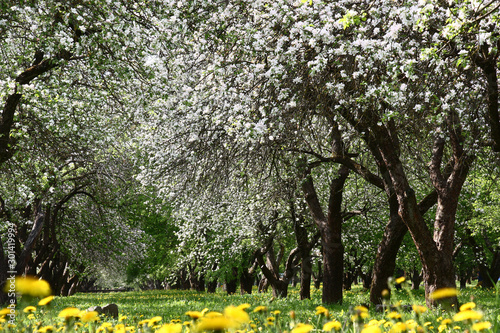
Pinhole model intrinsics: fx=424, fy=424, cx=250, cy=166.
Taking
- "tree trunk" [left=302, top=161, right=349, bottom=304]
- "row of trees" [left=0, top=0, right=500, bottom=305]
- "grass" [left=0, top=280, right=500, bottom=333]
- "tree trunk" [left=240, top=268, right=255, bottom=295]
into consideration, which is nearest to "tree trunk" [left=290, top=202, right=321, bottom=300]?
"row of trees" [left=0, top=0, right=500, bottom=305]

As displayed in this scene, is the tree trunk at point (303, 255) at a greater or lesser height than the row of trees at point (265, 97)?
lesser

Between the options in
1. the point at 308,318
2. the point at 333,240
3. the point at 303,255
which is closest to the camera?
the point at 308,318

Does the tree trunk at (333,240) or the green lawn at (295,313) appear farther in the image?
the tree trunk at (333,240)

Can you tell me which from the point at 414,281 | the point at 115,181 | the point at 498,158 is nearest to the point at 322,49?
the point at 498,158

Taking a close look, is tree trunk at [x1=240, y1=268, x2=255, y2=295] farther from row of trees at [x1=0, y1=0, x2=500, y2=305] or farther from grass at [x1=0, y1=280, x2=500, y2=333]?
grass at [x1=0, y1=280, x2=500, y2=333]

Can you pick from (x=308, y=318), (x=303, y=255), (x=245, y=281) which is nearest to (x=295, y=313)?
(x=308, y=318)

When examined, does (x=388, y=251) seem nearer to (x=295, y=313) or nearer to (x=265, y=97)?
(x=295, y=313)

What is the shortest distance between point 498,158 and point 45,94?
992 centimetres

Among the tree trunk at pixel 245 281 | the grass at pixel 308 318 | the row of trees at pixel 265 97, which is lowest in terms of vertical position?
the tree trunk at pixel 245 281

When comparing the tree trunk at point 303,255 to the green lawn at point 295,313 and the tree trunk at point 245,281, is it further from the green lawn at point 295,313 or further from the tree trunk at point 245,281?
the tree trunk at point 245,281

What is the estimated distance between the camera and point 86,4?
7457 mm

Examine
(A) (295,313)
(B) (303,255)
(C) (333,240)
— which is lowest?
(A) (295,313)

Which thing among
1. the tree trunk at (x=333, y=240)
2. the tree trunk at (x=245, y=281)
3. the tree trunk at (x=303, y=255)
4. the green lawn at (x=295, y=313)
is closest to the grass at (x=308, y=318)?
the green lawn at (x=295, y=313)

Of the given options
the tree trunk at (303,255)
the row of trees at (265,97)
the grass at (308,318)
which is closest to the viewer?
the grass at (308,318)
